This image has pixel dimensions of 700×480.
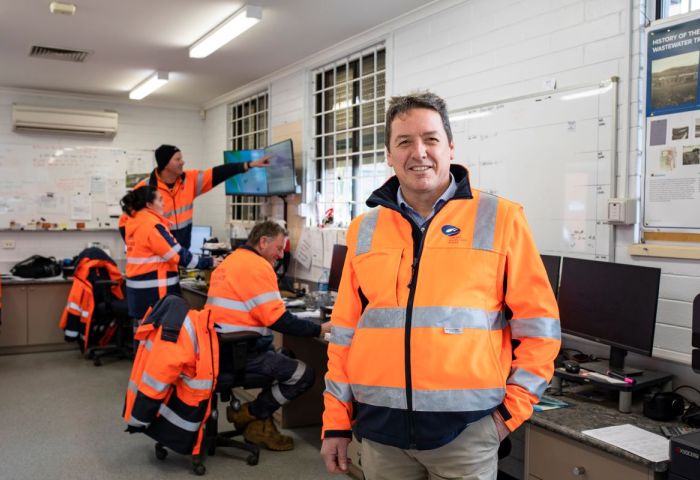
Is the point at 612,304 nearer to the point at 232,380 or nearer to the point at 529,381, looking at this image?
the point at 529,381

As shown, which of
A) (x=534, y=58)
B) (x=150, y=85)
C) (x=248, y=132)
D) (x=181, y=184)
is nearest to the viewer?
(x=534, y=58)

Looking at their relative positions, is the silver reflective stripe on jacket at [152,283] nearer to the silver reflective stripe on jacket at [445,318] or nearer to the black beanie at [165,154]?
the black beanie at [165,154]

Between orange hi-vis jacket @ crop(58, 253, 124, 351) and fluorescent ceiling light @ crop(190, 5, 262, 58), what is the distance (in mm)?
2348

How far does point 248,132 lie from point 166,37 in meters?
2.10

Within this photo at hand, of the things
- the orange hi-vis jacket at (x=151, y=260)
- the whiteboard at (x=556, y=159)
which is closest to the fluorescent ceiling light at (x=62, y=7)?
the orange hi-vis jacket at (x=151, y=260)

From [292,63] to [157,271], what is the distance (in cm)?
236

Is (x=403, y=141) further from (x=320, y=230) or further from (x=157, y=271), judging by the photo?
(x=320, y=230)

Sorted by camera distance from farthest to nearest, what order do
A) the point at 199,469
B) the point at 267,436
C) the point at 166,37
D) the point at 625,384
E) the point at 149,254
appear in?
the point at 166,37 < the point at 149,254 < the point at 267,436 < the point at 199,469 < the point at 625,384

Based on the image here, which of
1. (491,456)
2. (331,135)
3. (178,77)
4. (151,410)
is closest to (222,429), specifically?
(151,410)

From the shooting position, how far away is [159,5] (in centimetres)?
407

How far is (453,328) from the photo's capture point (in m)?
1.48

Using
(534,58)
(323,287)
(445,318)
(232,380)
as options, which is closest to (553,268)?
(534,58)

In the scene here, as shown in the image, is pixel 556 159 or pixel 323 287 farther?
pixel 323 287

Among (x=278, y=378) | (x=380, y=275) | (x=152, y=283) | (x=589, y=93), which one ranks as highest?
(x=589, y=93)
